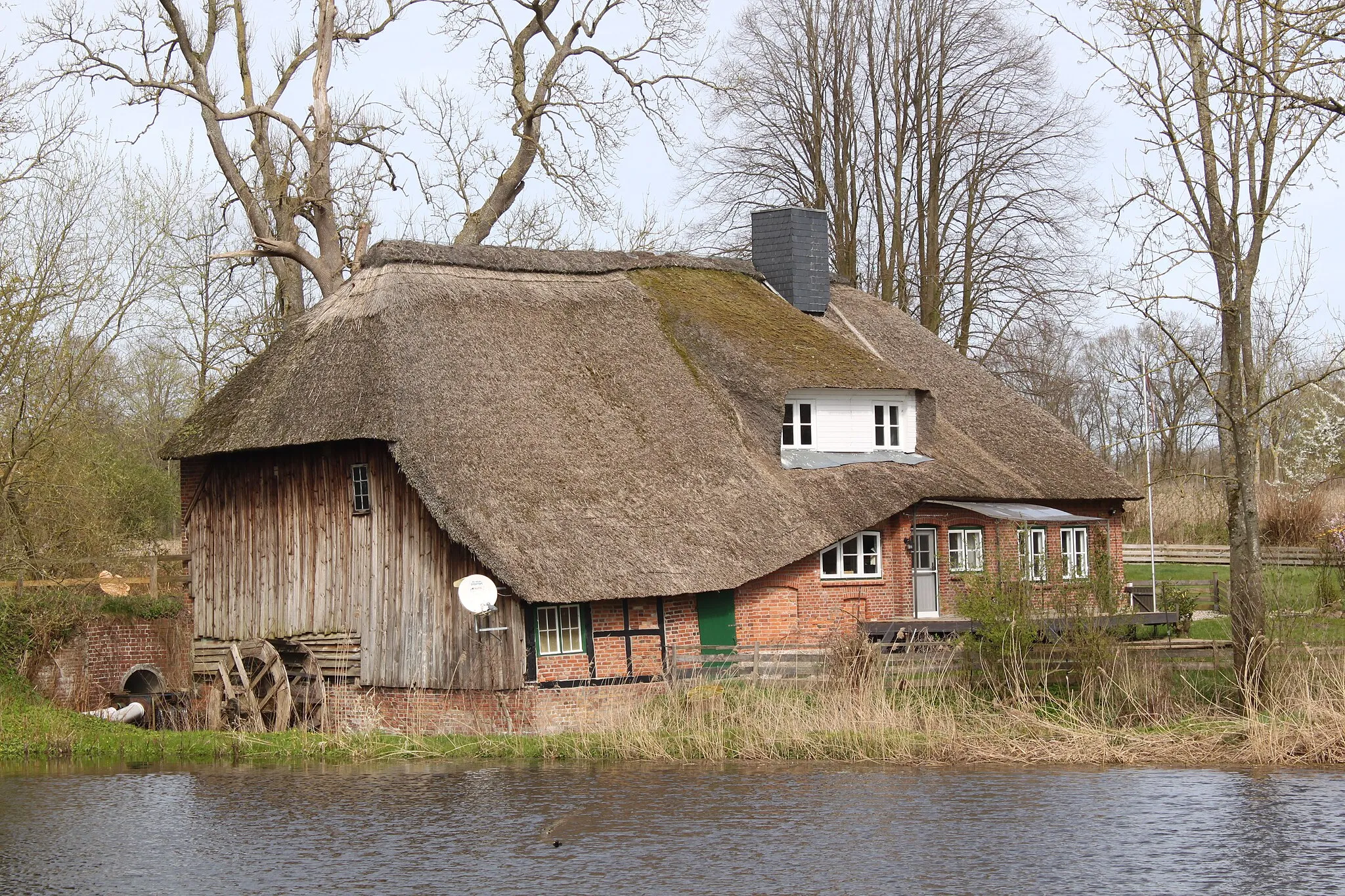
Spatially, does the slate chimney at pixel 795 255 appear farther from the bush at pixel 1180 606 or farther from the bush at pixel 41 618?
the bush at pixel 41 618

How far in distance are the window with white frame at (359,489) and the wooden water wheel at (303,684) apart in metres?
2.41

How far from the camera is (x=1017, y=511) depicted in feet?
91.9

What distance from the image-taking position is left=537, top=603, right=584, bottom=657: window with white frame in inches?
891

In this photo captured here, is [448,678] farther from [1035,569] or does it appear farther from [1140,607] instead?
[1140,607]

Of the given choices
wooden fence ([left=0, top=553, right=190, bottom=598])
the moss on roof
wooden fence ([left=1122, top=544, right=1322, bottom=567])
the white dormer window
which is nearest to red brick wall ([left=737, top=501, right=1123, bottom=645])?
the white dormer window

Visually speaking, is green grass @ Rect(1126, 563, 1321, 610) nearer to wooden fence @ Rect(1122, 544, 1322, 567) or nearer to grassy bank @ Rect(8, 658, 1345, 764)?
wooden fence @ Rect(1122, 544, 1322, 567)

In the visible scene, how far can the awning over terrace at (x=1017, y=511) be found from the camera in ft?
90.2

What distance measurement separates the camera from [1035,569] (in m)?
22.2

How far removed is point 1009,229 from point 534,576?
880 inches

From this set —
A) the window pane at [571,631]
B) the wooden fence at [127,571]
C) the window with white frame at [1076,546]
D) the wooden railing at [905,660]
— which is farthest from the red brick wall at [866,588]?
the wooden fence at [127,571]

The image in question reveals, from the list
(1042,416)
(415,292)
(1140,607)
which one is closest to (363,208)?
(415,292)

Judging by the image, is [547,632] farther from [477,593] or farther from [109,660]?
[109,660]

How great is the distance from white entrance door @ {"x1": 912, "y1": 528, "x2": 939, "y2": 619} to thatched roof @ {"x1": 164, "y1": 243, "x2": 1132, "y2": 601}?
982 millimetres

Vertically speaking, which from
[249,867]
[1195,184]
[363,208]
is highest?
[363,208]
